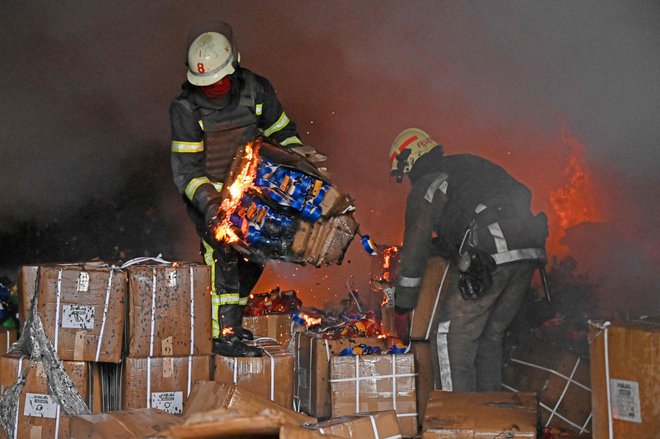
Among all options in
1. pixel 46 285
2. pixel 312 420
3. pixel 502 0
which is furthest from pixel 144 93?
→ pixel 312 420

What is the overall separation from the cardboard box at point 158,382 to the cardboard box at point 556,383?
2.31 metres

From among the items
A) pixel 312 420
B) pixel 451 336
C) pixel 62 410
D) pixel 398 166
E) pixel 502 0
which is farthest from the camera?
pixel 502 0

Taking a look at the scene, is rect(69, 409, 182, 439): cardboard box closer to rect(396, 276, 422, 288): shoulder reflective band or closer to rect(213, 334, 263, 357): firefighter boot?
rect(213, 334, 263, 357): firefighter boot

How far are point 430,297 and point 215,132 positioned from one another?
6.49 feet

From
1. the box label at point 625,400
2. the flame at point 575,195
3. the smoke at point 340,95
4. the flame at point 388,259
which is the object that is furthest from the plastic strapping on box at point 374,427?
the flame at point 575,195

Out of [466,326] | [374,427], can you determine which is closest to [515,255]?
[466,326]

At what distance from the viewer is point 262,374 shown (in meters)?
5.03

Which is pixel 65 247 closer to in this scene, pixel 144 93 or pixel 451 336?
pixel 144 93

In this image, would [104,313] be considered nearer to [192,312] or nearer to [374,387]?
[192,312]

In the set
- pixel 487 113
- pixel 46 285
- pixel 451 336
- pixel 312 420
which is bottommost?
pixel 312 420

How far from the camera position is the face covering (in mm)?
5801

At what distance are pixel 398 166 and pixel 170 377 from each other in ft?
7.73

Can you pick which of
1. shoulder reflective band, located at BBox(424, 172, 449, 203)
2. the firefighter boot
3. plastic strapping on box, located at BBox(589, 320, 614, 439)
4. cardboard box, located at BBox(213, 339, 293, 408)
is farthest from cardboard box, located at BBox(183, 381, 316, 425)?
shoulder reflective band, located at BBox(424, 172, 449, 203)

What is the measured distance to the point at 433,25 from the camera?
30.8 feet
